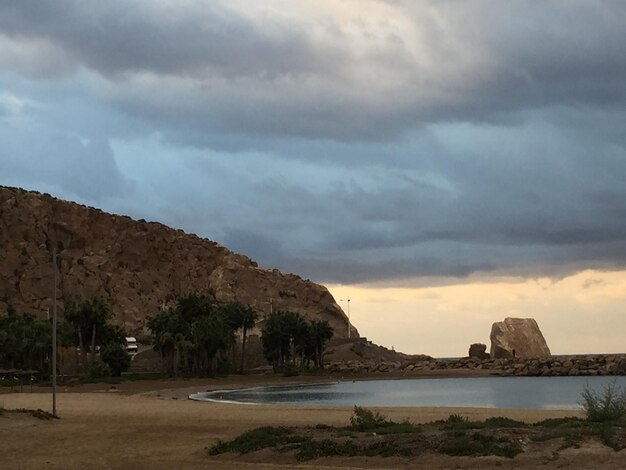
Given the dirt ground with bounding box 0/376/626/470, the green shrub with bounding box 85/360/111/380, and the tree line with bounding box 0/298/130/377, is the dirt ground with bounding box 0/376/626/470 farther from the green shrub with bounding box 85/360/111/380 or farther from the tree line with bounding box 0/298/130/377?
the tree line with bounding box 0/298/130/377

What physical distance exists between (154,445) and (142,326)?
16843 cm

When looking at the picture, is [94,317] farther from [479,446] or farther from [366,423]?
[479,446]

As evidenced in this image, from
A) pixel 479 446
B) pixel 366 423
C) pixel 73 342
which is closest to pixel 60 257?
pixel 73 342

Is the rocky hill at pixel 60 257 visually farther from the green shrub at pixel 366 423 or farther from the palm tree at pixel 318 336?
the green shrub at pixel 366 423

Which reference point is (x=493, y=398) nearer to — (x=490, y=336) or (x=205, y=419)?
(x=205, y=419)

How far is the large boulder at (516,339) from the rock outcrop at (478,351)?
170 centimetres

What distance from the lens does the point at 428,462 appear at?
66.0ft

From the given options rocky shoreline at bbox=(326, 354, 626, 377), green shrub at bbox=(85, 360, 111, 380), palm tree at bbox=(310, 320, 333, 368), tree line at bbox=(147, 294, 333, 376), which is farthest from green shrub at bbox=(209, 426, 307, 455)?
rocky shoreline at bbox=(326, 354, 626, 377)

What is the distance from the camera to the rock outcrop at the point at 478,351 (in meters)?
171

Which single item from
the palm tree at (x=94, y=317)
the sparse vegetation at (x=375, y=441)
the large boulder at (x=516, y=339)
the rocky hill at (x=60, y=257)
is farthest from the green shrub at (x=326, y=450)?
the rocky hill at (x=60, y=257)

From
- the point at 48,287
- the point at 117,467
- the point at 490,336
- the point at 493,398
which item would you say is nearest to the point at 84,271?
the point at 48,287

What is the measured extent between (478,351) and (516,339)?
7581mm

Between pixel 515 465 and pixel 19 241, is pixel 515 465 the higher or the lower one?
the lower one

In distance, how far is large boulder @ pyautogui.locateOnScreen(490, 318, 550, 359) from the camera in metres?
169
